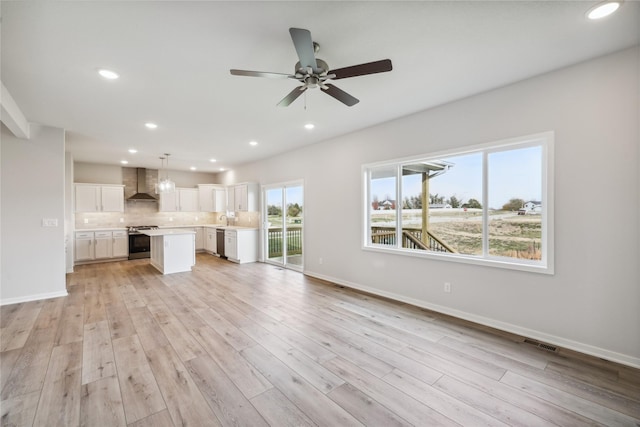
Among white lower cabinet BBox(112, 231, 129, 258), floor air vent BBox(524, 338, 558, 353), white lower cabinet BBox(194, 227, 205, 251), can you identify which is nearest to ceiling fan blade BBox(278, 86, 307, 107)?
floor air vent BBox(524, 338, 558, 353)

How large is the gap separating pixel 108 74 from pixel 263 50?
1655mm

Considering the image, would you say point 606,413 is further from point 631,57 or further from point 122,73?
point 122,73

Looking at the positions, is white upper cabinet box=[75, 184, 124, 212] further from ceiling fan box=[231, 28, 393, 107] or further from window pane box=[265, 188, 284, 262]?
ceiling fan box=[231, 28, 393, 107]

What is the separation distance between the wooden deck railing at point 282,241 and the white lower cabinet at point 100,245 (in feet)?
13.6

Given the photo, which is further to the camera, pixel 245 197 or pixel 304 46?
pixel 245 197

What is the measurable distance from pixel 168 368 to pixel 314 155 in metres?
4.33

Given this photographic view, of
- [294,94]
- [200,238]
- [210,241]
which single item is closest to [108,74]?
[294,94]

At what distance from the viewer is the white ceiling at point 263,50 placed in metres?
1.94

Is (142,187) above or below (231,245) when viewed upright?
above

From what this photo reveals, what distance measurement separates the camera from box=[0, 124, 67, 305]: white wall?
4.12 meters

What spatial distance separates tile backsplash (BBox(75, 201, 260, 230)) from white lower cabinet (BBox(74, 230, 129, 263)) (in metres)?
0.81

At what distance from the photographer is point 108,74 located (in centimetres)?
274

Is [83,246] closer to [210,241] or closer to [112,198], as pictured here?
[112,198]

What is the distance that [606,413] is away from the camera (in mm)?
1883
